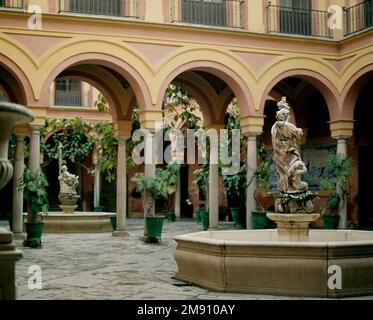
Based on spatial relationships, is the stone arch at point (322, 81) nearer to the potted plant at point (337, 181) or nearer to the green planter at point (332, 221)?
the potted plant at point (337, 181)

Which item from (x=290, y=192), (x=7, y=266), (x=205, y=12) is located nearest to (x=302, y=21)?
(x=205, y=12)

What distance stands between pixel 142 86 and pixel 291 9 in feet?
15.6

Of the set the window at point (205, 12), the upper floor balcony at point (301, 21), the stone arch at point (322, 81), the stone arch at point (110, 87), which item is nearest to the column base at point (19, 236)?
the stone arch at point (110, 87)

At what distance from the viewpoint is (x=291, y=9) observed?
15.1 meters

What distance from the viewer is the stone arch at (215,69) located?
44.1 ft

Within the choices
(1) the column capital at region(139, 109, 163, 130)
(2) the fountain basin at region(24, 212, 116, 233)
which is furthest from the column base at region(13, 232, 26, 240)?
(1) the column capital at region(139, 109, 163, 130)

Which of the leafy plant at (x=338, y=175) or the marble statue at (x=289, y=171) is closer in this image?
the marble statue at (x=289, y=171)

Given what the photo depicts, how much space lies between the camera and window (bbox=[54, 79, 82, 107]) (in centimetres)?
2503

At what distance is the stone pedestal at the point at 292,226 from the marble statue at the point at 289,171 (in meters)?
0.11

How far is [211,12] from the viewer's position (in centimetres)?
1449

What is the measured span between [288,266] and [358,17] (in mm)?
10104

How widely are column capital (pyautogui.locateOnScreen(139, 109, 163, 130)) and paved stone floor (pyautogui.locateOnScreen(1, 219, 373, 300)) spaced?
8.75ft
